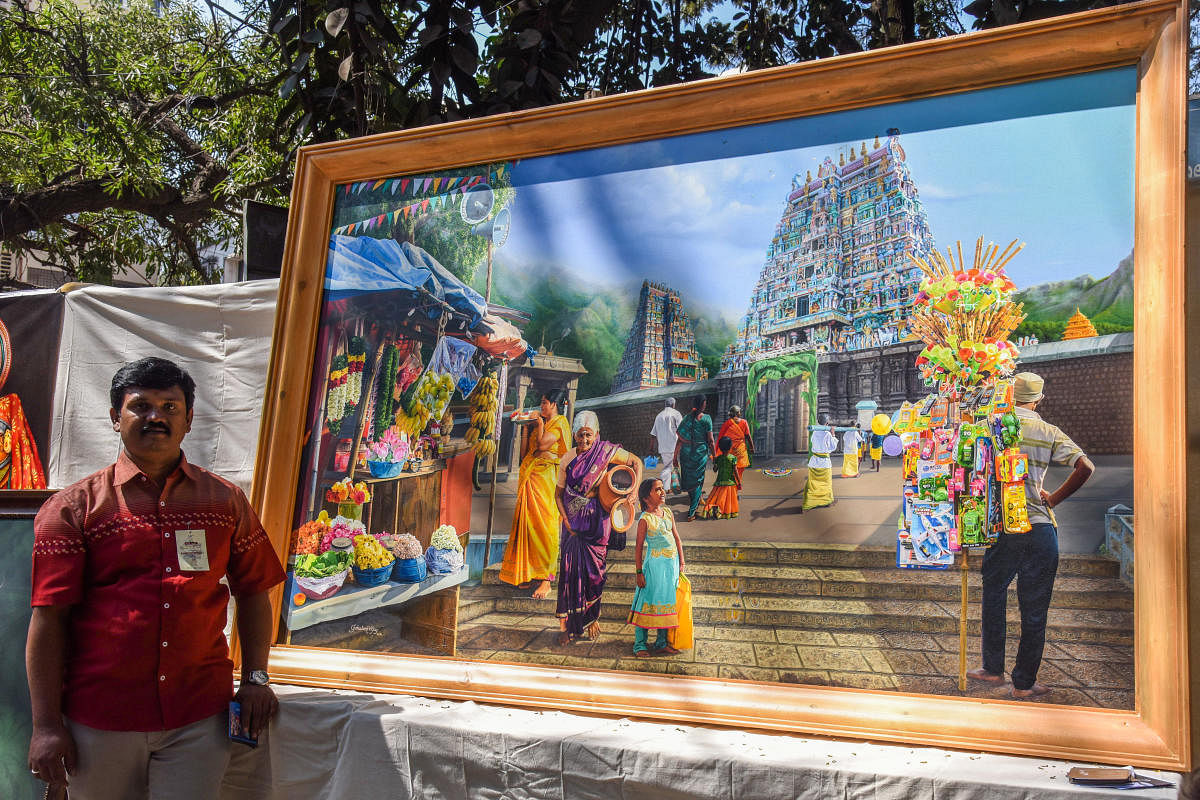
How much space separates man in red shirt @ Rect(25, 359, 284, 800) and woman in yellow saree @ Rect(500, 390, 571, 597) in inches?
31.3

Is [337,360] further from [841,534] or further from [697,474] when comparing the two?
[841,534]

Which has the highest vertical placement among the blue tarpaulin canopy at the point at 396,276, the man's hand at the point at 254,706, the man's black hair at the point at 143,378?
the blue tarpaulin canopy at the point at 396,276

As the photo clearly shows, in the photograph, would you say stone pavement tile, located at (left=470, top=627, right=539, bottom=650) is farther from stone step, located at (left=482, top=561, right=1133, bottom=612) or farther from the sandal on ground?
the sandal on ground

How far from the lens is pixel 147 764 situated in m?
2.18

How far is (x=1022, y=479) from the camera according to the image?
2104 millimetres

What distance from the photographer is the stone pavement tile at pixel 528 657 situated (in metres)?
2.50

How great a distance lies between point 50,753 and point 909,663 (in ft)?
6.83

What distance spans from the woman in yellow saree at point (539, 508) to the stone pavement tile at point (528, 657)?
6.8 inches

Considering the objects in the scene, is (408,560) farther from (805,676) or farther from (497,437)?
(805,676)

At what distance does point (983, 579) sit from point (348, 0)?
3304mm

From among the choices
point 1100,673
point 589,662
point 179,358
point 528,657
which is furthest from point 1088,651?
point 179,358

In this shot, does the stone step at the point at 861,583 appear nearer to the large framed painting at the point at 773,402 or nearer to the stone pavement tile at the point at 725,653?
the large framed painting at the point at 773,402

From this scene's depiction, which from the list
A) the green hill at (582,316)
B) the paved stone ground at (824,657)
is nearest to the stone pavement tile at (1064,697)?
the paved stone ground at (824,657)

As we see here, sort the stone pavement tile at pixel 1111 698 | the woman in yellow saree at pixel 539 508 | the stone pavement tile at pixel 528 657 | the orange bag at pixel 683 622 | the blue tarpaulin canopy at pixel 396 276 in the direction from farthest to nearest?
the blue tarpaulin canopy at pixel 396 276
the woman in yellow saree at pixel 539 508
the stone pavement tile at pixel 528 657
the orange bag at pixel 683 622
the stone pavement tile at pixel 1111 698
